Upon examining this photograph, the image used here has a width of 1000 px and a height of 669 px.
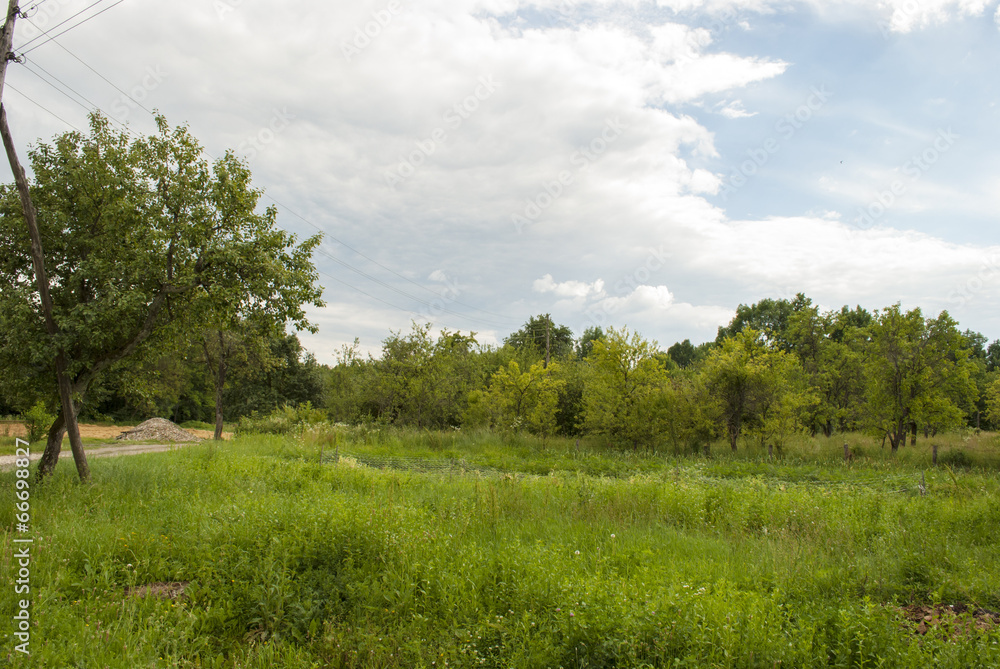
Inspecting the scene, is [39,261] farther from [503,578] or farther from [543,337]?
[543,337]

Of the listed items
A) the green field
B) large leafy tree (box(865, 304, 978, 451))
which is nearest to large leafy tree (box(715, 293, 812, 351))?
large leafy tree (box(865, 304, 978, 451))

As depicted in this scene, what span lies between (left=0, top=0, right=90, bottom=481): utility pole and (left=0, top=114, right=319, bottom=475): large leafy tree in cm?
24

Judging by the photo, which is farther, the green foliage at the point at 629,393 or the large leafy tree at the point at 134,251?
the green foliage at the point at 629,393

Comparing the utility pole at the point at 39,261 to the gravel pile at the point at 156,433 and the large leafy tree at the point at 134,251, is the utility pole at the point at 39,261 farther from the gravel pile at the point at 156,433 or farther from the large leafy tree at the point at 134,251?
the gravel pile at the point at 156,433

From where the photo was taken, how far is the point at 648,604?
15.7ft

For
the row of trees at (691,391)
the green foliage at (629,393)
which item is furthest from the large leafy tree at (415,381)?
the green foliage at (629,393)

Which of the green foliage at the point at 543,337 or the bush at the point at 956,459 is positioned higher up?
the green foliage at the point at 543,337

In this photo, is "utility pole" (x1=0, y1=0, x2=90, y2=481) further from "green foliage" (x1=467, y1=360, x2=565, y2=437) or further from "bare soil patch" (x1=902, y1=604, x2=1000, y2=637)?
"green foliage" (x1=467, y1=360, x2=565, y2=437)

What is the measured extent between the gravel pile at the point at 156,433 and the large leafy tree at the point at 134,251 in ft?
62.9

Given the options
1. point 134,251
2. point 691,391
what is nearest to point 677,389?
point 691,391

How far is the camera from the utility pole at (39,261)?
8.40 m

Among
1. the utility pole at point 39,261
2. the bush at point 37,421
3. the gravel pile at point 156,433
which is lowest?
the gravel pile at point 156,433

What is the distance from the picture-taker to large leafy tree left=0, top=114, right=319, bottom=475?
32.4 feet

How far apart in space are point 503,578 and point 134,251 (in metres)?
9.66
